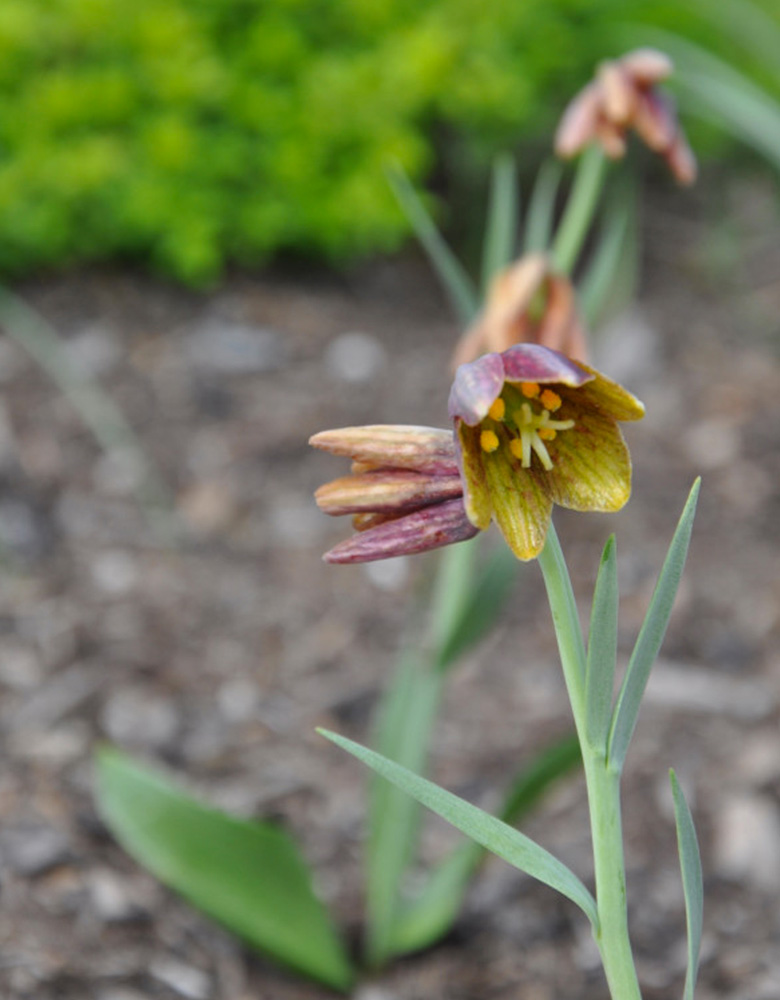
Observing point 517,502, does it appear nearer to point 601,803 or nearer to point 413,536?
point 413,536

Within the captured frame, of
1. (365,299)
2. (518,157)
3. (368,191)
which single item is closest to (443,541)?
(368,191)

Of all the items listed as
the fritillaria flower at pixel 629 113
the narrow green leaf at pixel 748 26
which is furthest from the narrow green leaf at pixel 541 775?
the narrow green leaf at pixel 748 26

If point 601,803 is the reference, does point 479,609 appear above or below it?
below

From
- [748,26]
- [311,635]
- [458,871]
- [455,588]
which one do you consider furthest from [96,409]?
[748,26]

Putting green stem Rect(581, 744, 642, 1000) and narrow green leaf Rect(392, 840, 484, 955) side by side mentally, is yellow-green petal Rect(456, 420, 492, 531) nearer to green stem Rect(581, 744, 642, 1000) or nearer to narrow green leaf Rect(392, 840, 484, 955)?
green stem Rect(581, 744, 642, 1000)

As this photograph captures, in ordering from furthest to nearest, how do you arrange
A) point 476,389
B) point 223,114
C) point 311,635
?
point 223,114 < point 311,635 < point 476,389

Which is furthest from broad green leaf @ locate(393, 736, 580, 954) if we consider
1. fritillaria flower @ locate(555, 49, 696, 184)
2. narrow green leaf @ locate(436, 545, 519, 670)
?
fritillaria flower @ locate(555, 49, 696, 184)
